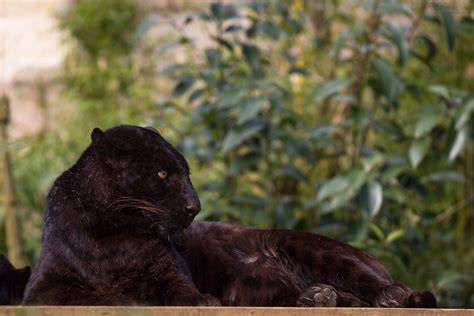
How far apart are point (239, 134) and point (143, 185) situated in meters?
2.34

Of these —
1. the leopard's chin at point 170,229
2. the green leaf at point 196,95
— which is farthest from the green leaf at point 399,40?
the leopard's chin at point 170,229

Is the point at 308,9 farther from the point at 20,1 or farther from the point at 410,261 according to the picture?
the point at 20,1

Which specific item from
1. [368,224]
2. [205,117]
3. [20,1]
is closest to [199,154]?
[205,117]

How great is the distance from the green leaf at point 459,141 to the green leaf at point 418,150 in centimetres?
13

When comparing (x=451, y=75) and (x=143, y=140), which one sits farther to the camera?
(x=451, y=75)

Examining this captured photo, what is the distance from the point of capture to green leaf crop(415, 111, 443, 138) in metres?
4.38

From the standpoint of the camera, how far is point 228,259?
2.54 metres

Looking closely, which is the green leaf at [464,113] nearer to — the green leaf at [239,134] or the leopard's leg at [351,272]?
the green leaf at [239,134]

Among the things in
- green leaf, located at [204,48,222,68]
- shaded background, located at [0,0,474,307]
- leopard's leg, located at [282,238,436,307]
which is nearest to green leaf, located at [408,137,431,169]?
shaded background, located at [0,0,474,307]

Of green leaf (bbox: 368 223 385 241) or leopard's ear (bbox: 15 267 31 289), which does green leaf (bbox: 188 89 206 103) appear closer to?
green leaf (bbox: 368 223 385 241)

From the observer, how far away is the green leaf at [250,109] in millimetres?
4477

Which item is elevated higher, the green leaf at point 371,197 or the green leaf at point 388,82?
the green leaf at point 388,82

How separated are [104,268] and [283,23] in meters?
3.46

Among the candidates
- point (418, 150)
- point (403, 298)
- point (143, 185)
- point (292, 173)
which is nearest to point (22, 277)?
point (143, 185)
